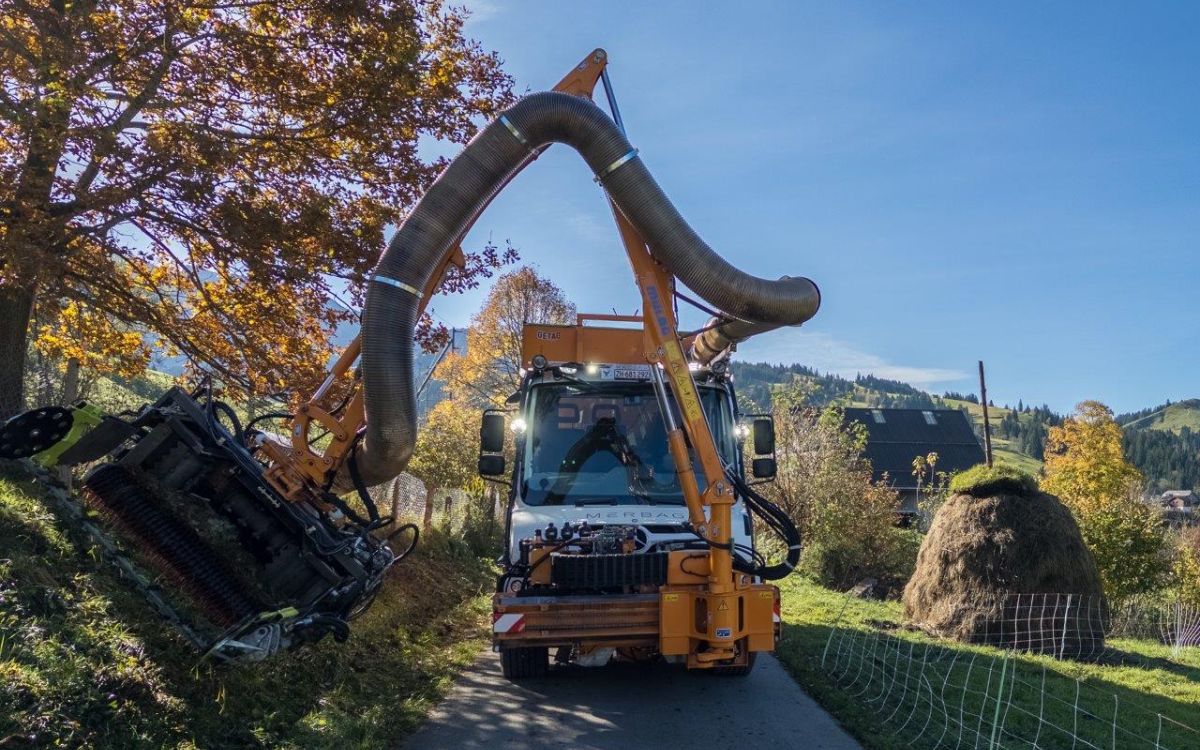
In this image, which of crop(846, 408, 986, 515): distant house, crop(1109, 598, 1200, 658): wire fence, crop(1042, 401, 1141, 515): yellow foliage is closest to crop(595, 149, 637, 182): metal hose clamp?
crop(1109, 598, 1200, 658): wire fence

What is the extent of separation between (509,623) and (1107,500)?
32.3 m

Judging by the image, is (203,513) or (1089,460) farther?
(1089,460)

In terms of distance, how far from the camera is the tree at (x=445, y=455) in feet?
59.1

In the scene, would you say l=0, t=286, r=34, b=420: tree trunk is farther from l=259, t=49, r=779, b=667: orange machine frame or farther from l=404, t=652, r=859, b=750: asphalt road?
l=404, t=652, r=859, b=750: asphalt road

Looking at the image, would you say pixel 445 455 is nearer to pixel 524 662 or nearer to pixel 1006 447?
pixel 524 662

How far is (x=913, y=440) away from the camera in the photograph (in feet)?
199

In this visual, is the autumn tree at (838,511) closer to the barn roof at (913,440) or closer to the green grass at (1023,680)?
the green grass at (1023,680)

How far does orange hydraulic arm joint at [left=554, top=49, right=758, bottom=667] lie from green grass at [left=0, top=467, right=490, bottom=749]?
2276 millimetres

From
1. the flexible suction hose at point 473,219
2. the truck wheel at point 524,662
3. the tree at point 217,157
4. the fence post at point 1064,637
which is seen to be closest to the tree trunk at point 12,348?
the tree at point 217,157

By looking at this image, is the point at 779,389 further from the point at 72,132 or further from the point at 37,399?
the point at 72,132

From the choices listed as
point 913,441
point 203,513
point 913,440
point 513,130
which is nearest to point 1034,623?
point 513,130

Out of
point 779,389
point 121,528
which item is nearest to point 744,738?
point 121,528

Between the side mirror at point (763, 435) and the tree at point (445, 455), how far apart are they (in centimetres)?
870

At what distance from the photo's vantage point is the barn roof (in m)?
57.7
